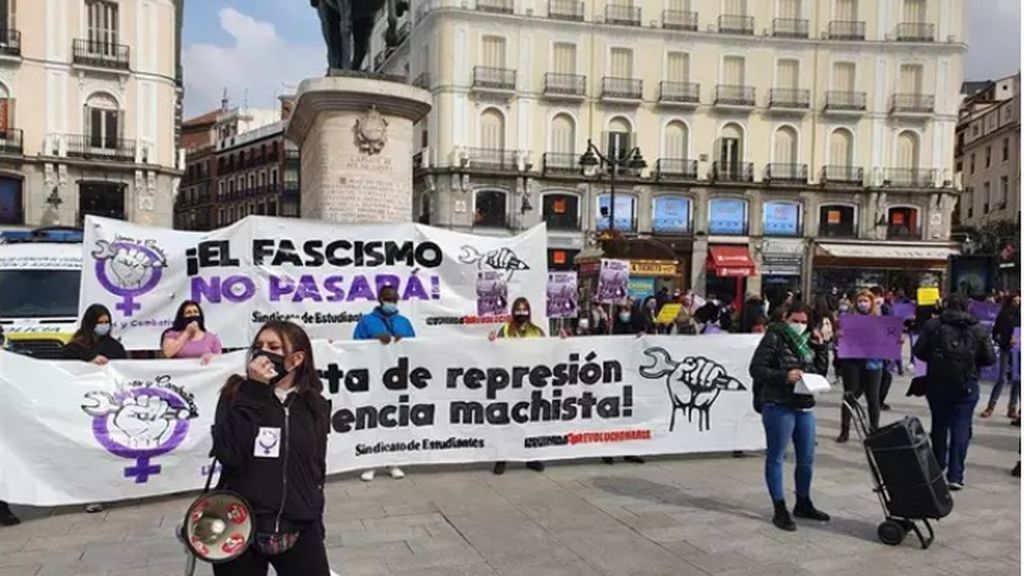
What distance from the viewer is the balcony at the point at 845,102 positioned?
→ 45.3 metres

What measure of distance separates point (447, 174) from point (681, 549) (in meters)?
37.6

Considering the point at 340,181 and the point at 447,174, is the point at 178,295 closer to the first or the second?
the point at 340,181

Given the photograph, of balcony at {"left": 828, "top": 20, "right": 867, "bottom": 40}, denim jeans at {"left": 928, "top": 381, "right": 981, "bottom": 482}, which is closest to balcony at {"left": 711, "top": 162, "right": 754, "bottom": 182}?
balcony at {"left": 828, "top": 20, "right": 867, "bottom": 40}

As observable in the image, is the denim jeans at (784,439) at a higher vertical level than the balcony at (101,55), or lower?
lower

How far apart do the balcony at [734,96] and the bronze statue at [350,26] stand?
36076mm

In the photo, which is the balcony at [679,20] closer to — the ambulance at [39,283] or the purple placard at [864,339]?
the ambulance at [39,283]

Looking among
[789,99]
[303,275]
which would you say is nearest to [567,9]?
[789,99]

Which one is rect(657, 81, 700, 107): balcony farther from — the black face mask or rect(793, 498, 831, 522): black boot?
the black face mask

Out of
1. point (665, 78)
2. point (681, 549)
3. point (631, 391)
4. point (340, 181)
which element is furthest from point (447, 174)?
point (681, 549)

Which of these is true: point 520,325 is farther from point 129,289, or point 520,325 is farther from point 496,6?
point 496,6

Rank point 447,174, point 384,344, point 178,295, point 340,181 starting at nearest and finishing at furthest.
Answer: point 384,344, point 178,295, point 340,181, point 447,174

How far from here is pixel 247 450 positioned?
9.83ft

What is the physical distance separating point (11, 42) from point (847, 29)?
134 feet

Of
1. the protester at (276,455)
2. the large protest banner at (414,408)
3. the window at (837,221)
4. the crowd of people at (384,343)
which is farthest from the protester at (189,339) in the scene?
the window at (837,221)
